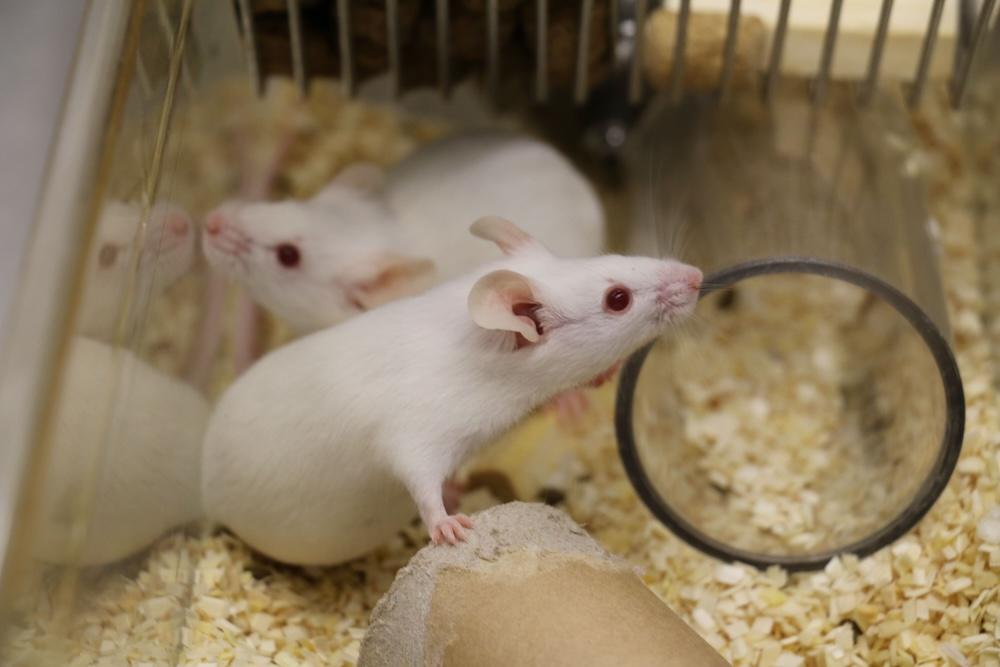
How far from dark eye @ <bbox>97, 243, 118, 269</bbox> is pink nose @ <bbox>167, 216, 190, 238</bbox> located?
1.37 ft

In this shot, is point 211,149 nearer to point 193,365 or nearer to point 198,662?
point 193,365

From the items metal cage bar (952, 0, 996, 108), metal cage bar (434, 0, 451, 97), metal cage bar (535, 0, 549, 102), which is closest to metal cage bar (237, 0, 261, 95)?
metal cage bar (434, 0, 451, 97)

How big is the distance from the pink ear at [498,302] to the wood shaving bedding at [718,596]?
26.4 inches

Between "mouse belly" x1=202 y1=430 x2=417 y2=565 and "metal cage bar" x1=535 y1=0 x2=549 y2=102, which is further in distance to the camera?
"metal cage bar" x1=535 y1=0 x2=549 y2=102

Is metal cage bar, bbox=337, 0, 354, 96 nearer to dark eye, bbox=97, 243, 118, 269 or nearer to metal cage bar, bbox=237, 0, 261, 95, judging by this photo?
metal cage bar, bbox=237, 0, 261, 95

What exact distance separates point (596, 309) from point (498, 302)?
178mm

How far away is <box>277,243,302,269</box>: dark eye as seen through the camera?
252 centimetres

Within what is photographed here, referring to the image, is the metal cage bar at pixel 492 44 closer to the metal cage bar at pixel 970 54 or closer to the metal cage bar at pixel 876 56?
the metal cage bar at pixel 876 56

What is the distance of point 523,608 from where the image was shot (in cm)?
161

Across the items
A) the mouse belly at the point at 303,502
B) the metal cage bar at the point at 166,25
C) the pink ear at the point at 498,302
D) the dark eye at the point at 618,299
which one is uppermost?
the metal cage bar at the point at 166,25

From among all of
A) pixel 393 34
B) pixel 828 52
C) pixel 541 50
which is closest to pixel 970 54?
pixel 828 52

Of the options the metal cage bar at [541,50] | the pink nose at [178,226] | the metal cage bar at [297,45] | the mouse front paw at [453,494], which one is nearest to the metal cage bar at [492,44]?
the metal cage bar at [541,50]

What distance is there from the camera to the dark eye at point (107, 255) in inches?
65.3

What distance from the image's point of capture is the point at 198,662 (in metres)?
2.00
